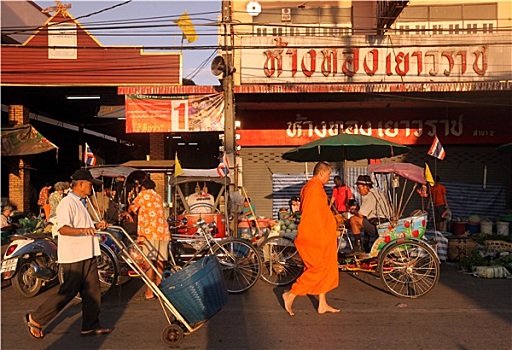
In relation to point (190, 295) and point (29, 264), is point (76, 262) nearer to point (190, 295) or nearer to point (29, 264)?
point (190, 295)

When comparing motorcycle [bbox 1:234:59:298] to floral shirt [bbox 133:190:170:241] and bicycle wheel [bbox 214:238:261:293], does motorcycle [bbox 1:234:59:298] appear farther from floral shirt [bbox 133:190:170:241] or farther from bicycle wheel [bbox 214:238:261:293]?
bicycle wheel [bbox 214:238:261:293]

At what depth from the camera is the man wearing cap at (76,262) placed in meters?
5.66

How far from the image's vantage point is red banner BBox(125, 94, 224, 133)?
15.6 m

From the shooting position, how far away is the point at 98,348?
5.51 m

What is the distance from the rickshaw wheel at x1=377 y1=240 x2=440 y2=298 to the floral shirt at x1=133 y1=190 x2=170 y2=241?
3.23m

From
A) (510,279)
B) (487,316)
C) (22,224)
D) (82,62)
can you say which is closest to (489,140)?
(510,279)

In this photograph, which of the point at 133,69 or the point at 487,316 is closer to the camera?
the point at 487,316

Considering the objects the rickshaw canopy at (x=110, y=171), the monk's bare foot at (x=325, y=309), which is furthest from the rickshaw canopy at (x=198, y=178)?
the monk's bare foot at (x=325, y=309)

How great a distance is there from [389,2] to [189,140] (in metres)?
10.2

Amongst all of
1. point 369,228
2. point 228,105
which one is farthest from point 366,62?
point 369,228

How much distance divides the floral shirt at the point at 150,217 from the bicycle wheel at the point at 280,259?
73.1 inches

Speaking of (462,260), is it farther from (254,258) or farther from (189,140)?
(189,140)

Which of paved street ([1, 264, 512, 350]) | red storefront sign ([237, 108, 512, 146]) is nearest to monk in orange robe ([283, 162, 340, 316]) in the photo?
paved street ([1, 264, 512, 350])

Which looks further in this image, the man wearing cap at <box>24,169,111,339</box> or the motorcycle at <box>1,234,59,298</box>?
the motorcycle at <box>1,234,59,298</box>
